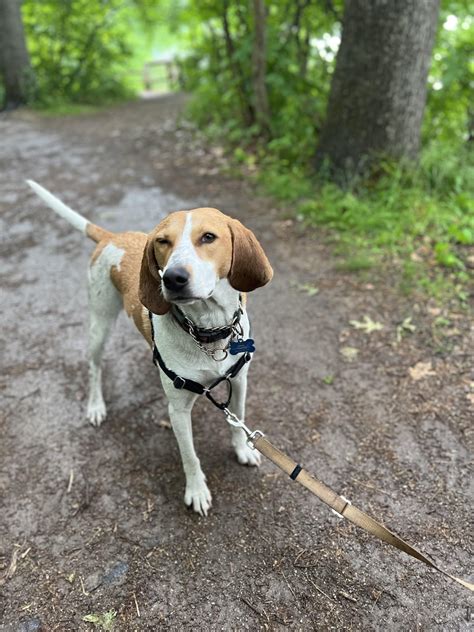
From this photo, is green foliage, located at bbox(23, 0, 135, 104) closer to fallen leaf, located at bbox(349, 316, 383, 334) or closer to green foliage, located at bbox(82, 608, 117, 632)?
fallen leaf, located at bbox(349, 316, 383, 334)

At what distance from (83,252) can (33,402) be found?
2.64 meters

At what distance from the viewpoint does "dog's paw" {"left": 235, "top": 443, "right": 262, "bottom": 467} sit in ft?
10.0

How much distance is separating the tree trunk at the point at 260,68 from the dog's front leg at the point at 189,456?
21.6 feet

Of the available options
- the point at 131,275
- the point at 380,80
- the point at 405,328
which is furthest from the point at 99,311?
the point at 380,80

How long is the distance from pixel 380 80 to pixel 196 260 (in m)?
4.77

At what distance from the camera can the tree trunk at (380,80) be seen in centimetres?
527

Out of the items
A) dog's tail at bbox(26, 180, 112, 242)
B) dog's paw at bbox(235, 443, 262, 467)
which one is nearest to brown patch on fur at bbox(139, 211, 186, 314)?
dog's tail at bbox(26, 180, 112, 242)

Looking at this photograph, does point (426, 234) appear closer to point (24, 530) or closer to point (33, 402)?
point (33, 402)

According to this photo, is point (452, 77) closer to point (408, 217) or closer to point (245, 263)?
point (408, 217)

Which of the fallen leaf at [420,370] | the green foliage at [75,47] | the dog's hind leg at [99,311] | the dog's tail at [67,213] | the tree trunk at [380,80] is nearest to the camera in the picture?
the dog's hind leg at [99,311]

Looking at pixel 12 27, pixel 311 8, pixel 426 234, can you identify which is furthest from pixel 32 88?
pixel 426 234

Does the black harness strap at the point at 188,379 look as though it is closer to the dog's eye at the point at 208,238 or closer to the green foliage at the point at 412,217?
the dog's eye at the point at 208,238

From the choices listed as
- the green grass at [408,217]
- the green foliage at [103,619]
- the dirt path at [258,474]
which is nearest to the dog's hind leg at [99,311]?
the dirt path at [258,474]

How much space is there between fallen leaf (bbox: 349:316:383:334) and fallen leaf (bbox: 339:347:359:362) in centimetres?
28
